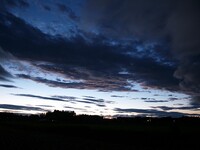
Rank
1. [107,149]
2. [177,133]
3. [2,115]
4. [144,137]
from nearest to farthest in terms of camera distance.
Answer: [107,149] → [144,137] → [177,133] → [2,115]

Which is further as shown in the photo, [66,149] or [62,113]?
[62,113]

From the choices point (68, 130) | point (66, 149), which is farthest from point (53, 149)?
point (68, 130)

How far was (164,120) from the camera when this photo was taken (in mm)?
122062

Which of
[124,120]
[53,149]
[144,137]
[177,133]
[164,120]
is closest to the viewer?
[53,149]

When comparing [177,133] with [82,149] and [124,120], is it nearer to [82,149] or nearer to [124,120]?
[82,149]

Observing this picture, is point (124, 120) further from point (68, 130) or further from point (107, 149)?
point (107, 149)

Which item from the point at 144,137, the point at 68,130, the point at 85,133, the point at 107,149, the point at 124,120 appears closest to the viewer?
the point at 107,149

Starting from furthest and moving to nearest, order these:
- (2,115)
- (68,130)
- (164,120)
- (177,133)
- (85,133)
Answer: (2,115)
(164,120)
(68,130)
(85,133)
(177,133)

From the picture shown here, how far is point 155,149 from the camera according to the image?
26438mm

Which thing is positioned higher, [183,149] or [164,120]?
[164,120]

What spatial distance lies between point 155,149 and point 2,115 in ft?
592

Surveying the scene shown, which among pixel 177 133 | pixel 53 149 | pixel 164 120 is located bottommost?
pixel 53 149

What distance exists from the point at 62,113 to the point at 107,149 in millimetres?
176101

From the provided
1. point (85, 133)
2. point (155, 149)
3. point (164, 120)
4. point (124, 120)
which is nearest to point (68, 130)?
point (85, 133)
